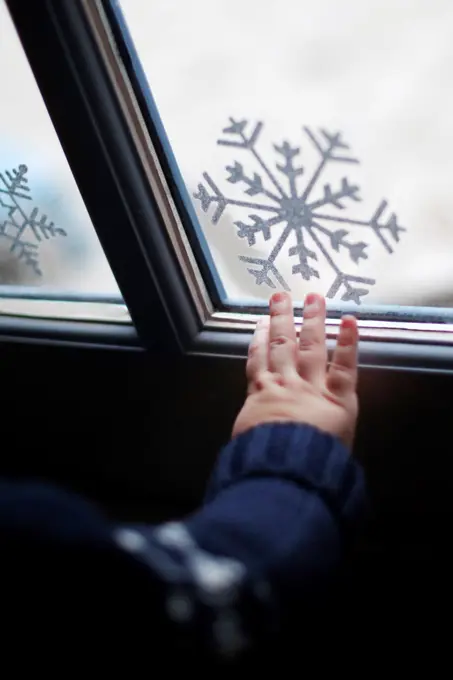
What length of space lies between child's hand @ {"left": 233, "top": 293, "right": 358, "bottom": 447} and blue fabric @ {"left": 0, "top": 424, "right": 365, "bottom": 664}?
0.17m

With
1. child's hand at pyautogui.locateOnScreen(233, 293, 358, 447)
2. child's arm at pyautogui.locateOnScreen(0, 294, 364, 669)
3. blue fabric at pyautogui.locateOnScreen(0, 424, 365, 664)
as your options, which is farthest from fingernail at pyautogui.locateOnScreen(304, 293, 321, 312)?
blue fabric at pyautogui.locateOnScreen(0, 424, 365, 664)

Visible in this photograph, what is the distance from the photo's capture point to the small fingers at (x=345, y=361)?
689 mm

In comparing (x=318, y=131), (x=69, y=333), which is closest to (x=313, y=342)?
(x=318, y=131)

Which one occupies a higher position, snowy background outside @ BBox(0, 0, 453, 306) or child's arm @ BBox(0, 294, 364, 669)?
snowy background outside @ BBox(0, 0, 453, 306)

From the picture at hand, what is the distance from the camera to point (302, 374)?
69 cm

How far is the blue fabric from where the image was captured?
0.38 metres

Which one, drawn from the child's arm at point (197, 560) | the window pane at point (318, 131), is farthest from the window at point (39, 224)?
the child's arm at point (197, 560)

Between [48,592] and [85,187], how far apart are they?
46cm

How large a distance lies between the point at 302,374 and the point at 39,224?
0.38 meters

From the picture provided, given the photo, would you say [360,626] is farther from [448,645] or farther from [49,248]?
[49,248]

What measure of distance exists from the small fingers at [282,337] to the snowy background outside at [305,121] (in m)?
0.06

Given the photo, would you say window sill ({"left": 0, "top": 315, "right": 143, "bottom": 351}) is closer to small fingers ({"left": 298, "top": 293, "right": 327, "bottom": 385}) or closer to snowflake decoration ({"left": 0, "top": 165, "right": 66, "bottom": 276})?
snowflake decoration ({"left": 0, "top": 165, "right": 66, "bottom": 276})

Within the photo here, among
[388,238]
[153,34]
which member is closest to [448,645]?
[388,238]

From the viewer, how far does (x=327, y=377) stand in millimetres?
700
